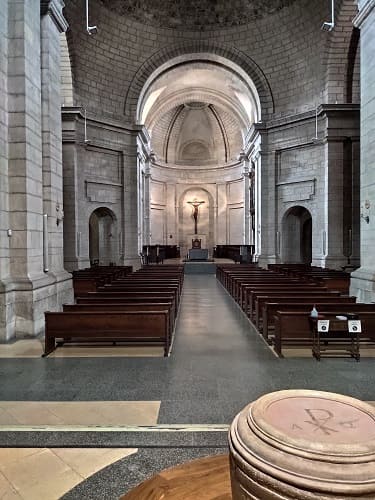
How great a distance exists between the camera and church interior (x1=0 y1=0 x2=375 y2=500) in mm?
3439

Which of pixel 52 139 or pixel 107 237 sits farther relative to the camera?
→ pixel 107 237

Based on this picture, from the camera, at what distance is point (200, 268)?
78.2 feet

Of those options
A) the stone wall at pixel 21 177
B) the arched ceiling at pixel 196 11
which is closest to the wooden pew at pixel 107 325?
the stone wall at pixel 21 177

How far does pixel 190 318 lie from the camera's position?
977 cm

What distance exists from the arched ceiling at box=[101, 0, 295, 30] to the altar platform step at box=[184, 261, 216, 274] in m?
13.0

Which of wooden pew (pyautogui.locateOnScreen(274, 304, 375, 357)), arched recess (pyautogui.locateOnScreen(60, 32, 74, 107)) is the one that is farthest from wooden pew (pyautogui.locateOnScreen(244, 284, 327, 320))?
arched recess (pyautogui.locateOnScreen(60, 32, 74, 107))

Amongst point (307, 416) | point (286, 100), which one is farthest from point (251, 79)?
point (307, 416)

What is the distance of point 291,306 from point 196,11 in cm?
1916

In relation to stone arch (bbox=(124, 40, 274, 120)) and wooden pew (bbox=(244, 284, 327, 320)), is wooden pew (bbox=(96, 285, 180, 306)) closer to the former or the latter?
wooden pew (bbox=(244, 284, 327, 320))

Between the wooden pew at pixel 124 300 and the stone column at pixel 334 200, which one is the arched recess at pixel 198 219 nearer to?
the stone column at pixel 334 200

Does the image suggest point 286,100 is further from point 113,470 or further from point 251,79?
point 113,470

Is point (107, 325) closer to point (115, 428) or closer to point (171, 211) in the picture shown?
point (115, 428)

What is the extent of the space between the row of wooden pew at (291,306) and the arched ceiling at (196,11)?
596 inches

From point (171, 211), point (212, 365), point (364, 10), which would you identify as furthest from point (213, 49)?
point (212, 365)
